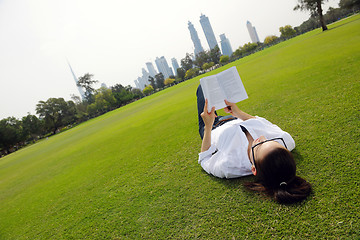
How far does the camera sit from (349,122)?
9.90 feet

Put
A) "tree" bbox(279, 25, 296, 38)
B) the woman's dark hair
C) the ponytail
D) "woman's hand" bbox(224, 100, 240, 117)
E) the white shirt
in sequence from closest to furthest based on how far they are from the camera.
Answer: the woman's dark hair, the ponytail, the white shirt, "woman's hand" bbox(224, 100, 240, 117), "tree" bbox(279, 25, 296, 38)

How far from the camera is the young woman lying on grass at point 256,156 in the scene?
6.07ft

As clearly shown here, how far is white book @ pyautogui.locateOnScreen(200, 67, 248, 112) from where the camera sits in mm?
3018

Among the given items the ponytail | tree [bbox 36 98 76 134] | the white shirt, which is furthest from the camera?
tree [bbox 36 98 76 134]

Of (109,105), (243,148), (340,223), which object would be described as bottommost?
(340,223)

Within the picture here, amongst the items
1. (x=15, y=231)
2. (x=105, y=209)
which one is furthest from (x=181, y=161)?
(x=15, y=231)

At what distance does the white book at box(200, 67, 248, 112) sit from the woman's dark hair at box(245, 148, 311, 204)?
130 cm

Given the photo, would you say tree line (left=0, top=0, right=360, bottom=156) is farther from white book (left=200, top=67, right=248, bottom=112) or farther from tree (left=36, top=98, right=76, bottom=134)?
white book (left=200, top=67, right=248, bottom=112)

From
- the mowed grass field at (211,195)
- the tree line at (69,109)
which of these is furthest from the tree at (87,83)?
the mowed grass field at (211,195)

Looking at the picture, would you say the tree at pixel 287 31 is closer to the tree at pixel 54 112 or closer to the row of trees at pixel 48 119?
the row of trees at pixel 48 119

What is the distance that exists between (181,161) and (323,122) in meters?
2.74

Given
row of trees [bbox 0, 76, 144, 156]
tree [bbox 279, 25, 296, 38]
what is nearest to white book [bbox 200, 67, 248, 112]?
row of trees [bbox 0, 76, 144, 156]

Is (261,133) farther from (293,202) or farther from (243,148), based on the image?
(293,202)

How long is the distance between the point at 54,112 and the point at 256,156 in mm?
69753
